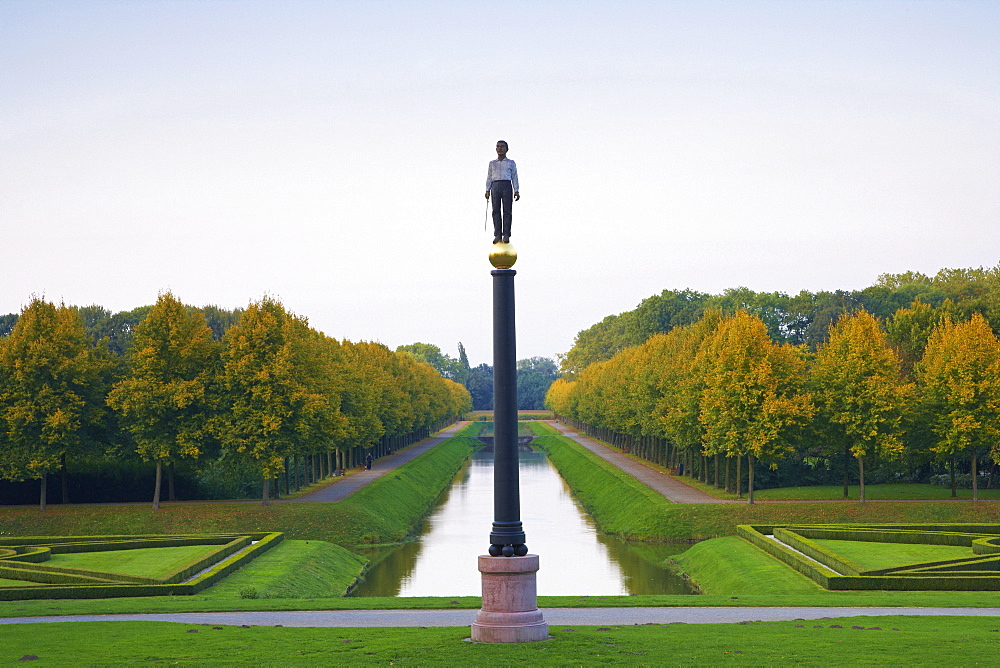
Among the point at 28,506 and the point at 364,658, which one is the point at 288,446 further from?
the point at 364,658

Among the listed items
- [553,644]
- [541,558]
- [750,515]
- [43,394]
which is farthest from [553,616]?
[43,394]

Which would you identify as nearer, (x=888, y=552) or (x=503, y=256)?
(x=503, y=256)

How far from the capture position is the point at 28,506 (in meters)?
60.5

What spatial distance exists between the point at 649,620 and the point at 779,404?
3205cm

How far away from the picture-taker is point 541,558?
5147cm

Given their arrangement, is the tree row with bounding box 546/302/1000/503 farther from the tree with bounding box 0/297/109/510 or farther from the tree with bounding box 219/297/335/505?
the tree with bounding box 0/297/109/510

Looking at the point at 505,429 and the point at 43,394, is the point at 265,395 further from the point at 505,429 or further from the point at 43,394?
the point at 505,429

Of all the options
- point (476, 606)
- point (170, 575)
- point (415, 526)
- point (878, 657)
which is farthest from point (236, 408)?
point (878, 657)

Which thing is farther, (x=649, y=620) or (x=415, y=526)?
(x=415, y=526)

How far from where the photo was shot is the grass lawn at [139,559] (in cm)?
4151

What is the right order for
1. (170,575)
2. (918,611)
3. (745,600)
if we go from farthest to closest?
(170,575), (745,600), (918,611)

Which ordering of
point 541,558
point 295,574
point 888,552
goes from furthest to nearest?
point 541,558 < point 888,552 < point 295,574

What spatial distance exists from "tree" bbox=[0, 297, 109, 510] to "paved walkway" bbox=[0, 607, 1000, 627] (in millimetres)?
29402

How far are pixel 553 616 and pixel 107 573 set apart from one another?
61.1ft
